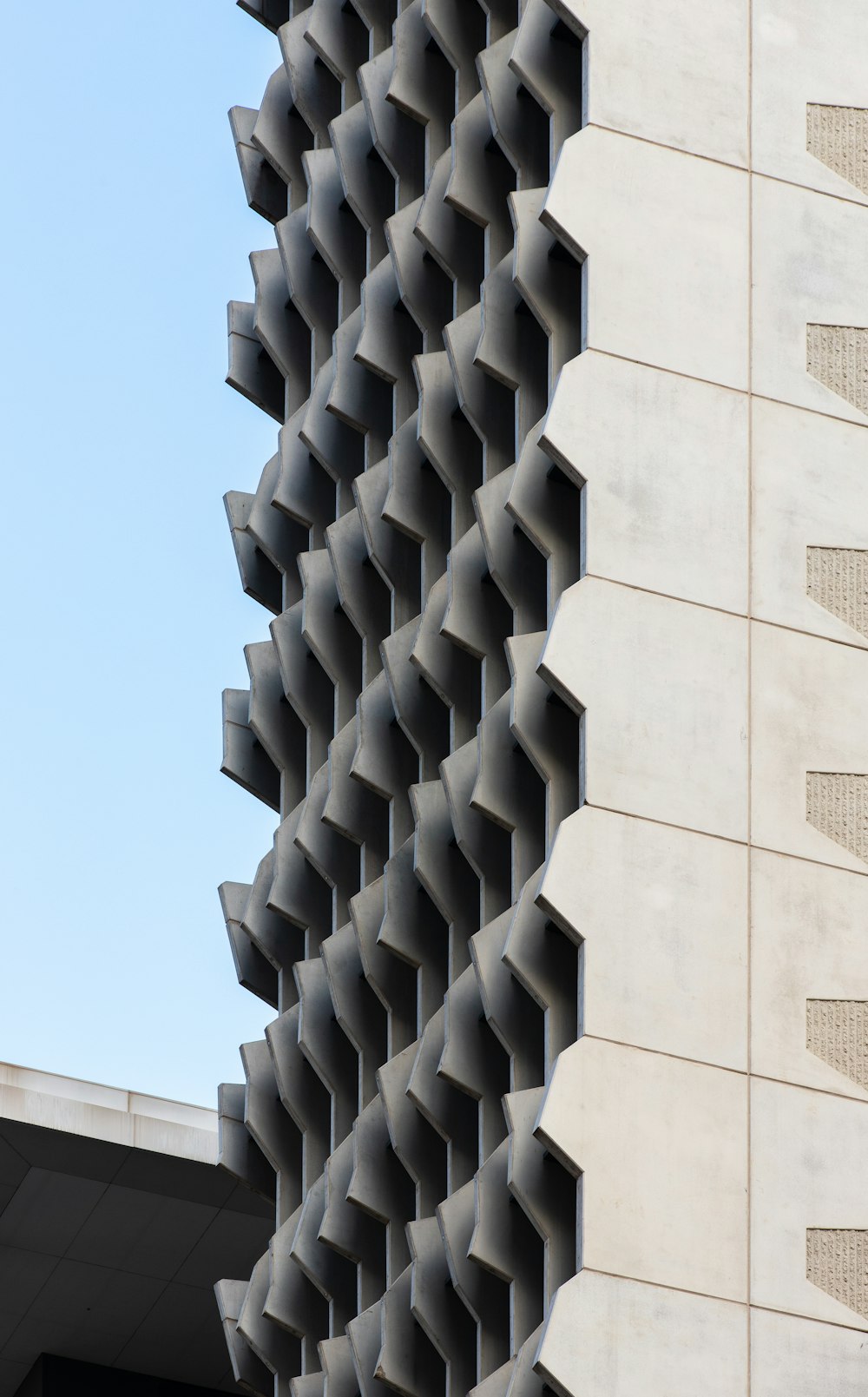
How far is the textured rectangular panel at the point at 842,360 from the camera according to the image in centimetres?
2581

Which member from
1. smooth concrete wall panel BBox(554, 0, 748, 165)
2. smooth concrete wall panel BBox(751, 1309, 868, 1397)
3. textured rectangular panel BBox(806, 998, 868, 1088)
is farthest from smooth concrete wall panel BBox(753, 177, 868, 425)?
smooth concrete wall panel BBox(751, 1309, 868, 1397)


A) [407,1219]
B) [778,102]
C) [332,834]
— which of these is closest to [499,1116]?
[407,1219]

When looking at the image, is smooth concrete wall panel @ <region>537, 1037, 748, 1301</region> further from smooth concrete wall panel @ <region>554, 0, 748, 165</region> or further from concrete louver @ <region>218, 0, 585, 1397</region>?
smooth concrete wall panel @ <region>554, 0, 748, 165</region>

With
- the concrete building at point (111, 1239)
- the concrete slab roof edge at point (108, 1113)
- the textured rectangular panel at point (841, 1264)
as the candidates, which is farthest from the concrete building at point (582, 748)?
the concrete building at point (111, 1239)

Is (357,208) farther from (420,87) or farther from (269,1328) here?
(269,1328)

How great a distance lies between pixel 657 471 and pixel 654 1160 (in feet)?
20.3

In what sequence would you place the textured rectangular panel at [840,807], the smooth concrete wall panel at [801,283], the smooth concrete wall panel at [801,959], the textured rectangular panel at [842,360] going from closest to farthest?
the smooth concrete wall panel at [801,959] → the textured rectangular panel at [840,807] → the smooth concrete wall panel at [801,283] → the textured rectangular panel at [842,360]

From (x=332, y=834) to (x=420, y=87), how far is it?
8.14 m

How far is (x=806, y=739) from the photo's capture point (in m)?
24.4

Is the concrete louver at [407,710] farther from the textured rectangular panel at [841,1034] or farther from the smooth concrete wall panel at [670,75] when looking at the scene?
the textured rectangular panel at [841,1034]

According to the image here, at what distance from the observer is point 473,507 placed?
26.8m

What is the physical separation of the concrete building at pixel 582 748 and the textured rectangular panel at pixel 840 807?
4 cm

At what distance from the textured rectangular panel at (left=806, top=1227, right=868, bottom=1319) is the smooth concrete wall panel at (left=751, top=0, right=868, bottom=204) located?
9.93 m

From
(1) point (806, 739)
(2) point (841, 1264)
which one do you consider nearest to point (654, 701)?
(1) point (806, 739)
